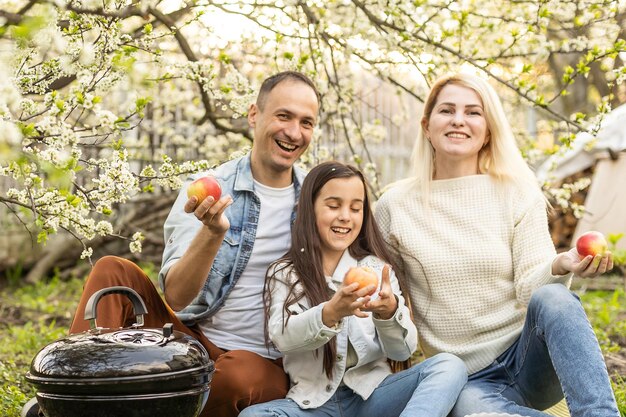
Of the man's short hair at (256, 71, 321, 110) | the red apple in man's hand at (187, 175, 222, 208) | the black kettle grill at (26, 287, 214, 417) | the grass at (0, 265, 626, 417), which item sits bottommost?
the grass at (0, 265, 626, 417)

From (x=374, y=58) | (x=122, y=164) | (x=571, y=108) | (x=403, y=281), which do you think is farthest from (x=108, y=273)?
(x=571, y=108)

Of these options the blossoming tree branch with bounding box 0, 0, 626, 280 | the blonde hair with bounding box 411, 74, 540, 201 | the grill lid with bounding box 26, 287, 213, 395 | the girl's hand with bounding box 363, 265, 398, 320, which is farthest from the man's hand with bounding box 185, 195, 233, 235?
the blonde hair with bounding box 411, 74, 540, 201

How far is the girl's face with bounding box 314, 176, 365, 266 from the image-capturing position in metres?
3.38

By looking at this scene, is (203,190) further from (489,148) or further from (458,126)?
(489,148)

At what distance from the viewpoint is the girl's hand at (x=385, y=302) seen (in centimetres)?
306

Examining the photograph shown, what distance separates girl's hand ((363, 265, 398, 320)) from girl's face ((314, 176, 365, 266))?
0.34m

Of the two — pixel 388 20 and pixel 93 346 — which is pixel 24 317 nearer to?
pixel 388 20

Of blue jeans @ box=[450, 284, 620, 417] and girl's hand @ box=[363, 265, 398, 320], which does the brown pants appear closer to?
girl's hand @ box=[363, 265, 398, 320]

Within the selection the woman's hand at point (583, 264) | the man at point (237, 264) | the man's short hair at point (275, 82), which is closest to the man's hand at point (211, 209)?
the man at point (237, 264)

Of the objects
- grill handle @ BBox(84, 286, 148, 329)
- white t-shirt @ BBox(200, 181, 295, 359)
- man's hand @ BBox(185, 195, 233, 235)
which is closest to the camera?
grill handle @ BBox(84, 286, 148, 329)

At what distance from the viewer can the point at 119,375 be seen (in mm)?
2551

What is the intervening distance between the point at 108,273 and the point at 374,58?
2367 millimetres

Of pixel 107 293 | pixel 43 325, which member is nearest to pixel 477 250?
pixel 107 293

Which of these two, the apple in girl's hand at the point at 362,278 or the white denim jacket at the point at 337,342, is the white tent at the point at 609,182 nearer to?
the white denim jacket at the point at 337,342
